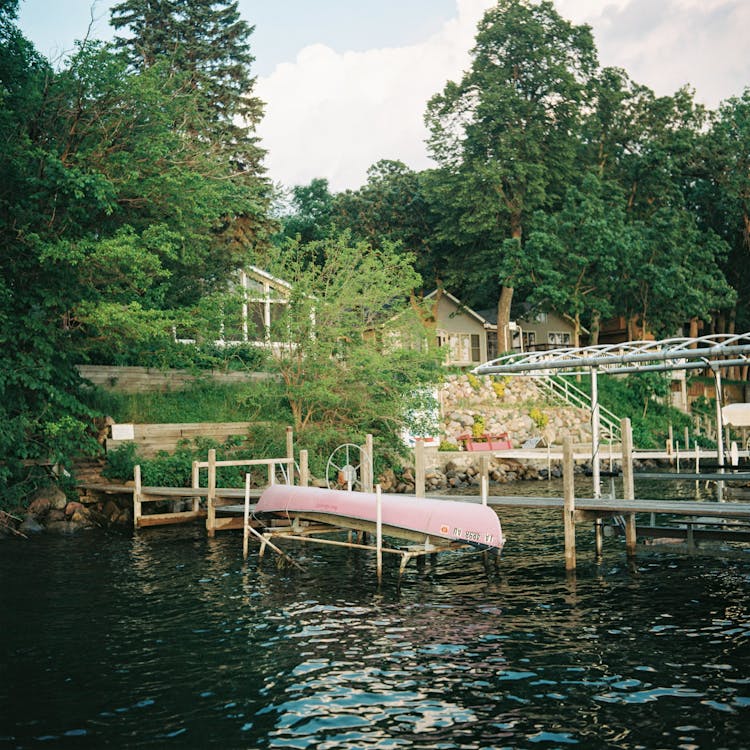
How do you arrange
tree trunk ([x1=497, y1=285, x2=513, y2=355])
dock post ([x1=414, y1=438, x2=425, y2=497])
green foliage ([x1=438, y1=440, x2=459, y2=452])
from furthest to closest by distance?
1. tree trunk ([x1=497, y1=285, x2=513, y2=355])
2. green foliage ([x1=438, y1=440, x2=459, y2=452])
3. dock post ([x1=414, y1=438, x2=425, y2=497])

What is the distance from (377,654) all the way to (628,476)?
24.6 ft

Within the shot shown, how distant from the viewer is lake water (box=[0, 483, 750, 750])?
26.3 ft

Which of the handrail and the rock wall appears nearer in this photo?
the rock wall

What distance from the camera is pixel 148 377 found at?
27344mm

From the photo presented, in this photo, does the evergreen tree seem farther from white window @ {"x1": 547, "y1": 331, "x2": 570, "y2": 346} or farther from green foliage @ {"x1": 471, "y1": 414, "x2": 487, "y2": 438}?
white window @ {"x1": 547, "y1": 331, "x2": 570, "y2": 346}

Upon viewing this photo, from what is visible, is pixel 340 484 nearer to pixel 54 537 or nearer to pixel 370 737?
pixel 54 537

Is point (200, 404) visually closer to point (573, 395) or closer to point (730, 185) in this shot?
point (573, 395)

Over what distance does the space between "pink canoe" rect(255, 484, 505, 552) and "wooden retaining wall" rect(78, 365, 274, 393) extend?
11447 millimetres

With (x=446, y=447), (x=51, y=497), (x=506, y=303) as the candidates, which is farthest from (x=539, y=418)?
(x=51, y=497)

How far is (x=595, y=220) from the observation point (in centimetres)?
4356

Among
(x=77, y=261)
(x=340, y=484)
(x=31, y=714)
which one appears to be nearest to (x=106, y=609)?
(x=31, y=714)

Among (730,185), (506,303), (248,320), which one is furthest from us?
(730,185)

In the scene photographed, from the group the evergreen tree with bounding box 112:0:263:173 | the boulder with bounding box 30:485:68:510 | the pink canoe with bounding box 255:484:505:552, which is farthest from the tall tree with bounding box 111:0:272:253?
the pink canoe with bounding box 255:484:505:552

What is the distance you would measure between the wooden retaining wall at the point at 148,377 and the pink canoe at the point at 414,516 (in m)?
11.4
